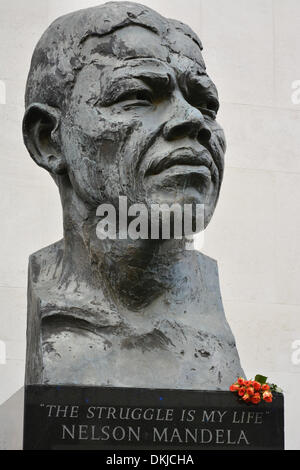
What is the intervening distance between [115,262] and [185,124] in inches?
30.6

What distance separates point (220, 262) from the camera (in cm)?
957

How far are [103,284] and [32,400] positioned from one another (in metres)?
0.78

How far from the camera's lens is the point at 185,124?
6.45m

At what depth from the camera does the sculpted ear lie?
22.2 ft


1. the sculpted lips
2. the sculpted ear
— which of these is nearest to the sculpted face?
the sculpted lips

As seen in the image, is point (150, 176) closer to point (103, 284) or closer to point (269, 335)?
point (103, 284)

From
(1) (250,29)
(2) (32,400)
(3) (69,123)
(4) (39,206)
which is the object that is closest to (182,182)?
(3) (69,123)

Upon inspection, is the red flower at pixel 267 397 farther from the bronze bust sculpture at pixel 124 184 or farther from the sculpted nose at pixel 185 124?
the sculpted nose at pixel 185 124

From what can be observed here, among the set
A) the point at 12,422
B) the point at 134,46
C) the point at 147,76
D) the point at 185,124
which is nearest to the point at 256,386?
the point at 185,124

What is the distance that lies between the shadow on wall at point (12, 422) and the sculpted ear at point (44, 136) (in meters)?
2.23

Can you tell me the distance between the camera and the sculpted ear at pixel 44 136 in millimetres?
6773

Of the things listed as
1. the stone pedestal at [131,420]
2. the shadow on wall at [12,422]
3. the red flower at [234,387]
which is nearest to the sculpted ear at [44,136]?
the stone pedestal at [131,420]

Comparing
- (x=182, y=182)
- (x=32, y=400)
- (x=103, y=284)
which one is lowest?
(x=32, y=400)

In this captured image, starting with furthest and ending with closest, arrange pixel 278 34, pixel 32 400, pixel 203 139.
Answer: pixel 278 34
pixel 203 139
pixel 32 400
